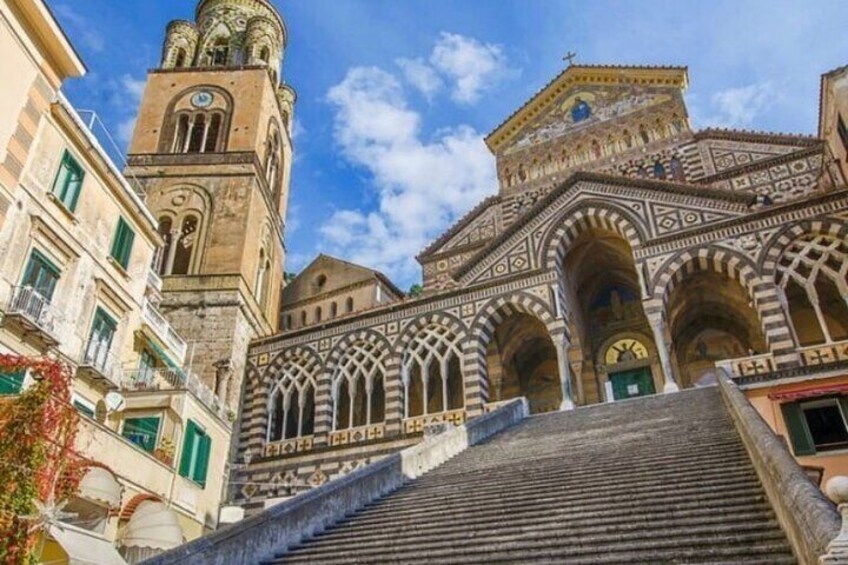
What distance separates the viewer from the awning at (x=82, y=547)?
857 centimetres

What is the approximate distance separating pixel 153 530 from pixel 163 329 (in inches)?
329

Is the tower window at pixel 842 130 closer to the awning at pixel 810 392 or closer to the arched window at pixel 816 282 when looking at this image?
the arched window at pixel 816 282

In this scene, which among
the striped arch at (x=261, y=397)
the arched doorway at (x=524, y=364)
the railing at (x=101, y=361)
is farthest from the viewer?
the striped arch at (x=261, y=397)

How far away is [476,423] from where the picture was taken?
13.6 metres

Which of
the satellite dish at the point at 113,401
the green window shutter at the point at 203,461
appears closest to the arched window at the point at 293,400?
the green window shutter at the point at 203,461

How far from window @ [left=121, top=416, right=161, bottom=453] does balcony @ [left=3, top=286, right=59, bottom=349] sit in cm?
324

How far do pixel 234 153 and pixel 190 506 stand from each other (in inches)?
690

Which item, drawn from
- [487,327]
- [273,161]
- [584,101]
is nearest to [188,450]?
[487,327]

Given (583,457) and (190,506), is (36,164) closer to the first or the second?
(190,506)

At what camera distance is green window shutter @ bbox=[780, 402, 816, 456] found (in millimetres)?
13750

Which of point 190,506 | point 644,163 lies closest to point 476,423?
point 190,506

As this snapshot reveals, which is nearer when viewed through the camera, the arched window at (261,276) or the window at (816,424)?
the window at (816,424)

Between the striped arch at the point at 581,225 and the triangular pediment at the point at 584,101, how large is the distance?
31.6 feet

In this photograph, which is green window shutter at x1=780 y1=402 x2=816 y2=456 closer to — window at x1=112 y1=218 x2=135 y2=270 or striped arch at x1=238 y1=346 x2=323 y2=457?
striped arch at x1=238 y1=346 x2=323 y2=457
